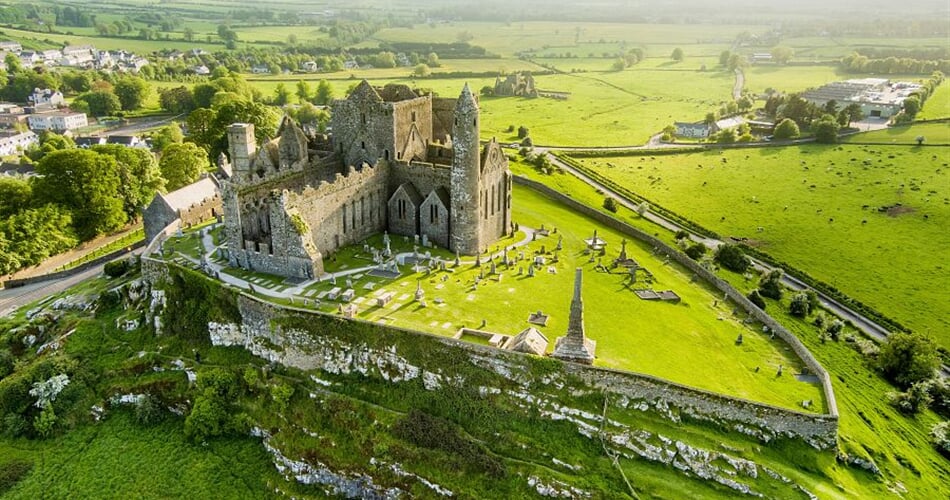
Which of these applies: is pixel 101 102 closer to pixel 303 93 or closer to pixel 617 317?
pixel 303 93

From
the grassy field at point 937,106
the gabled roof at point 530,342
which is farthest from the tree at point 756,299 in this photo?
the grassy field at point 937,106

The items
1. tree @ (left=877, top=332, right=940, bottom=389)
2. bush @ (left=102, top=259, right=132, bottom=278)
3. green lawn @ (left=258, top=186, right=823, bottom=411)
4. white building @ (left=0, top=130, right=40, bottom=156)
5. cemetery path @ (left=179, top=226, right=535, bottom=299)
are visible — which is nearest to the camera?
green lawn @ (left=258, top=186, right=823, bottom=411)

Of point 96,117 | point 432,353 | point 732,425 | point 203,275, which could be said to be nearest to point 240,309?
point 203,275

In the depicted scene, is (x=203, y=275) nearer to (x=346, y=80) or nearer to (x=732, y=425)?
(x=732, y=425)

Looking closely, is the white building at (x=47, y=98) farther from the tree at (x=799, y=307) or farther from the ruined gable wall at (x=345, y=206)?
the tree at (x=799, y=307)

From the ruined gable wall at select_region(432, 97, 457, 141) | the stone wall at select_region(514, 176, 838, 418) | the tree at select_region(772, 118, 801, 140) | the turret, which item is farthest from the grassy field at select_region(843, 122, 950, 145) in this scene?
the turret

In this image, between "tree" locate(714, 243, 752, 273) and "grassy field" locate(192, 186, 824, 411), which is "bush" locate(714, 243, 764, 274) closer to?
"tree" locate(714, 243, 752, 273)

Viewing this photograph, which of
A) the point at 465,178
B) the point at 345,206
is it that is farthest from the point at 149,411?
the point at 465,178
